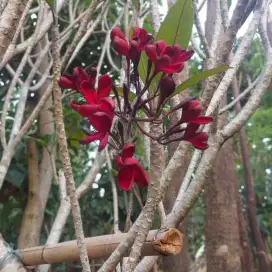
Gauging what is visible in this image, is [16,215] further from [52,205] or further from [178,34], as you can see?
[178,34]

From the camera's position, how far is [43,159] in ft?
8.96

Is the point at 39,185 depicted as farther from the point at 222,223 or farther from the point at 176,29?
the point at 176,29

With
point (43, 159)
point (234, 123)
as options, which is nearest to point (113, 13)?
point (43, 159)

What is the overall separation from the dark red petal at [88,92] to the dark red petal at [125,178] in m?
0.11

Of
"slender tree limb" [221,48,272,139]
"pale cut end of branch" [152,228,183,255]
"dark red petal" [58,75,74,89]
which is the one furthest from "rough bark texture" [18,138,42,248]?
"dark red petal" [58,75,74,89]

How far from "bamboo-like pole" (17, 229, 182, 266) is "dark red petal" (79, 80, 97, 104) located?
0.90 feet

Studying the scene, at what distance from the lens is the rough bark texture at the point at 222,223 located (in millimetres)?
2260

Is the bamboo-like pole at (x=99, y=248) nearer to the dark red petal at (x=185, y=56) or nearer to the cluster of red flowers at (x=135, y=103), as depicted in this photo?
the cluster of red flowers at (x=135, y=103)

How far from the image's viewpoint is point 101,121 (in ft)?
2.13

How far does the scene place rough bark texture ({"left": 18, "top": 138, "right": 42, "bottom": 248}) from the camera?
2.34 metres

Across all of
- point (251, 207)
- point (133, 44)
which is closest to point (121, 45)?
point (133, 44)

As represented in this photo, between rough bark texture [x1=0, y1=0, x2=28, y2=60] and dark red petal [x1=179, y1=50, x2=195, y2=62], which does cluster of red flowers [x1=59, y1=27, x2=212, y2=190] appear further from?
rough bark texture [x1=0, y1=0, x2=28, y2=60]

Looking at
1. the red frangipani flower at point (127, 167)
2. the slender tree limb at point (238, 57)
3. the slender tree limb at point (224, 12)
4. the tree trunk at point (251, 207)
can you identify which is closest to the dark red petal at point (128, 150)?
the red frangipani flower at point (127, 167)

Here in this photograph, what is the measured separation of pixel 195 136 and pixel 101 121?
139 mm
